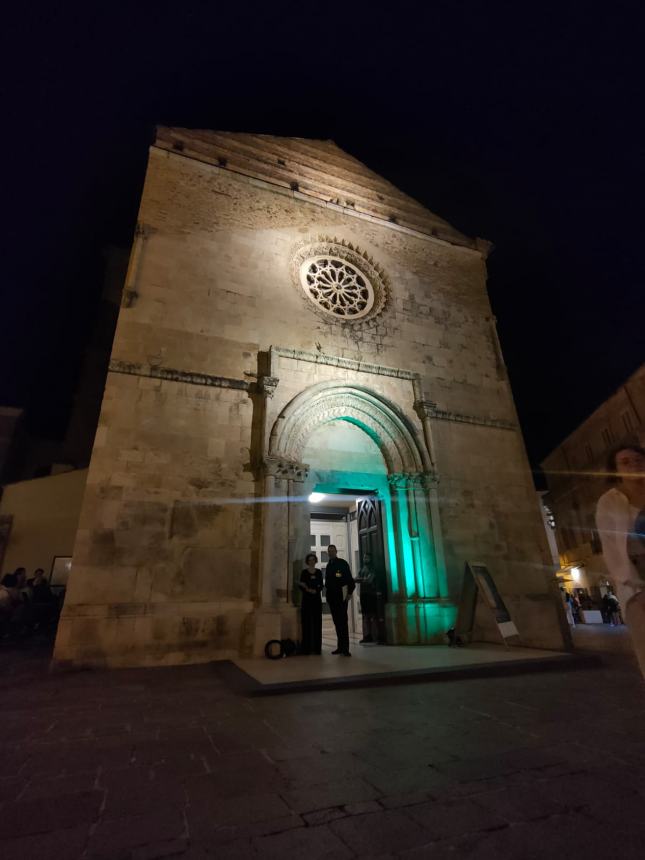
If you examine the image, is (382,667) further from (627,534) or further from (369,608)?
(627,534)

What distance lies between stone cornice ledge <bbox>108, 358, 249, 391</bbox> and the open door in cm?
353

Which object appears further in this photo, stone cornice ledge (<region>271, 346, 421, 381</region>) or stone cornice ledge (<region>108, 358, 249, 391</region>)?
stone cornice ledge (<region>271, 346, 421, 381</region>)

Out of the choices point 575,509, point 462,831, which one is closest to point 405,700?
point 462,831

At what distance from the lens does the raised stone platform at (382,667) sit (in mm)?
4098

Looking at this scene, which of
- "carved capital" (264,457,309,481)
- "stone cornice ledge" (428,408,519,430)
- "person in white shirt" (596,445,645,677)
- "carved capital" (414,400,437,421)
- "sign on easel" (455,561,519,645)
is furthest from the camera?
"stone cornice ledge" (428,408,519,430)

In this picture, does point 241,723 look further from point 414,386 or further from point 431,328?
point 431,328

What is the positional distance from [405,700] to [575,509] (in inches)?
1140

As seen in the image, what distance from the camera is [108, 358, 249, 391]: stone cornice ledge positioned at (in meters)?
6.86

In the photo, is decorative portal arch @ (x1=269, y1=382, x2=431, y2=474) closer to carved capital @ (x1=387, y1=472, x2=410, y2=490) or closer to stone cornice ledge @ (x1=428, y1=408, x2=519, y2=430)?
carved capital @ (x1=387, y1=472, x2=410, y2=490)

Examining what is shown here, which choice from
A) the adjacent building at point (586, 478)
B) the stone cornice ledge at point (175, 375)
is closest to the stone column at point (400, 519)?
the stone cornice ledge at point (175, 375)

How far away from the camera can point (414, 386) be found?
29.4 ft

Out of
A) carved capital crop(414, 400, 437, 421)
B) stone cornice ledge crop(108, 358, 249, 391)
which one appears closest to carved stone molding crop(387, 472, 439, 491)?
carved capital crop(414, 400, 437, 421)

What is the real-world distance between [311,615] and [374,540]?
2.55 metres

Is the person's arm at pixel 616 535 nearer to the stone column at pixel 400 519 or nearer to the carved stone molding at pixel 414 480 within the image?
the stone column at pixel 400 519
